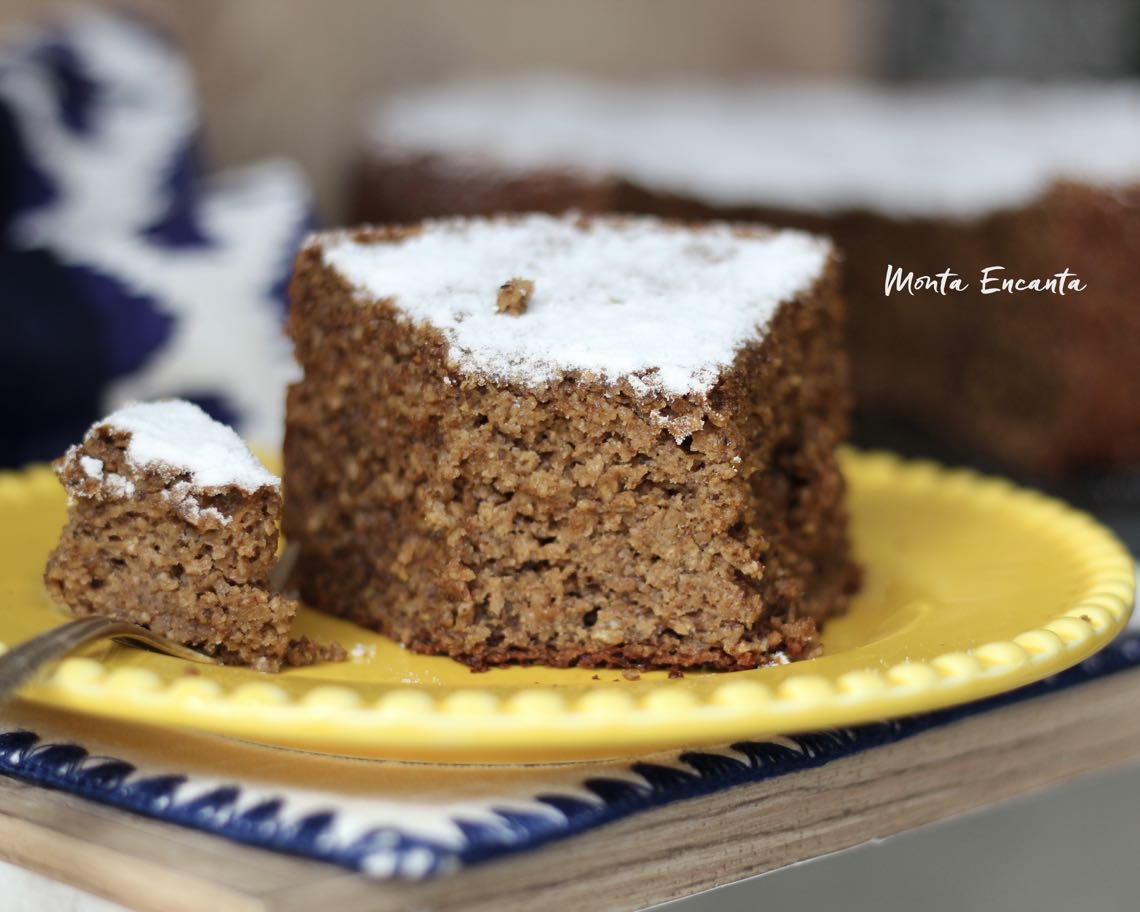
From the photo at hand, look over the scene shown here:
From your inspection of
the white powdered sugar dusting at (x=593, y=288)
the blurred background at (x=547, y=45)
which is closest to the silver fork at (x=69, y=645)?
the white powdered sugar dusting at (x=593, y=288)

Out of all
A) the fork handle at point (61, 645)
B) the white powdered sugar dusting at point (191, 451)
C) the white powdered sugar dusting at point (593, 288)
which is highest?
the white powdered sugar dusting at point (593, 288)

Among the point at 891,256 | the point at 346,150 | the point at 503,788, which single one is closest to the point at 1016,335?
the point at 891,256

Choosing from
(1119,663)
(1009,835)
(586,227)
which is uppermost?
(586,227)

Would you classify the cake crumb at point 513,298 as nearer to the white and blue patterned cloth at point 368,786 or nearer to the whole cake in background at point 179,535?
the whole cake in background at point 179,535

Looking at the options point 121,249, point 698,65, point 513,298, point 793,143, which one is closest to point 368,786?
point 513,298

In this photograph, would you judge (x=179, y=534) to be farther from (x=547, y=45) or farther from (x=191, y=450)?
(x=547, y=45)

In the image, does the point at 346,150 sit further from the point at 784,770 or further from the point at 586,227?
the point at 784,770
